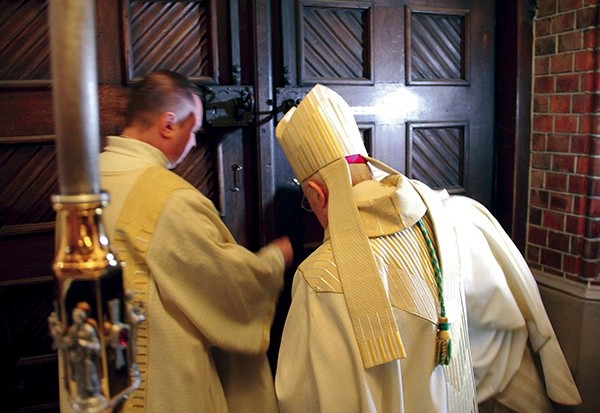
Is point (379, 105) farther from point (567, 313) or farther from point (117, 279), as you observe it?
point (117, 279)

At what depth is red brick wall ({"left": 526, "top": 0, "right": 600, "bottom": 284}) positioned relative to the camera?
7.90 feet

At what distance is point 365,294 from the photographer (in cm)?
145

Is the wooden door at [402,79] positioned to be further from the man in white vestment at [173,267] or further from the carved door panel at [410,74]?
the man in white vestment at [173,267]

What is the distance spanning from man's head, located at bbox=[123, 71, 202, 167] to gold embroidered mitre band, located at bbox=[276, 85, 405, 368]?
299 mm

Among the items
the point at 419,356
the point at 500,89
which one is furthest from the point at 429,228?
the point at 500,89

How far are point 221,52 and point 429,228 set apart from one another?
114 cm

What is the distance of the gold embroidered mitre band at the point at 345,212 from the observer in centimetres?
143

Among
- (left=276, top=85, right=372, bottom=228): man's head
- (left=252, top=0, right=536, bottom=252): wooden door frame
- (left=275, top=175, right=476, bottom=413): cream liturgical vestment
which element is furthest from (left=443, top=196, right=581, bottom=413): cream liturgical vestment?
(left=252, top=0, right=536, bottom=252): wooden door frame

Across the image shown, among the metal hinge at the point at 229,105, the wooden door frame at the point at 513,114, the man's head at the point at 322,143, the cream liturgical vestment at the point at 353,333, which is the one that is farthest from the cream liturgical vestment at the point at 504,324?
the metal hinge at the point at 229,105

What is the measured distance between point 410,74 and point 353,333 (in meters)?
1.52

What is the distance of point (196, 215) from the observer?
1.66 metres

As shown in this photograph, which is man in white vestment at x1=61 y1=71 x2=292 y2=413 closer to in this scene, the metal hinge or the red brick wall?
the metal hinge

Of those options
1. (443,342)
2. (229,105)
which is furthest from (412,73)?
(443,342)

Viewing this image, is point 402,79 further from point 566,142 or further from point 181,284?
point 181,284
